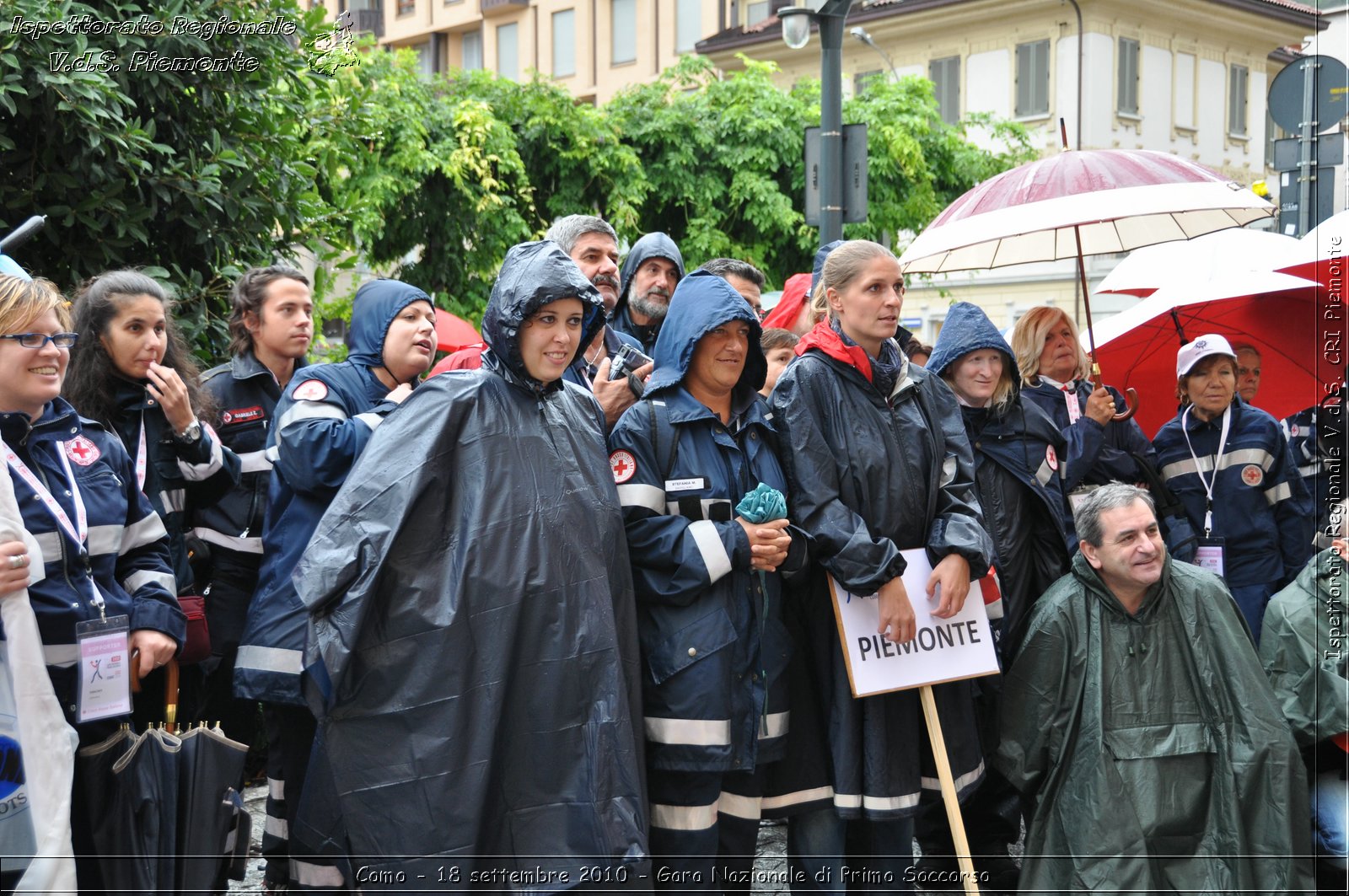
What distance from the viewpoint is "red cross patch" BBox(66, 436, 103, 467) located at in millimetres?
4074

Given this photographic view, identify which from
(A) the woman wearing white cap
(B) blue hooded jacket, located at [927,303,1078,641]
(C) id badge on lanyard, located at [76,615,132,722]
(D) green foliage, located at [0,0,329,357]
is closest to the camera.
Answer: (C) id badge on lanyard, located at [76,615,132,722]

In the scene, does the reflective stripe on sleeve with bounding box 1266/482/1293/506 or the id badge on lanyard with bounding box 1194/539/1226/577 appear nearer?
the id badge on lanyard with bounding box 1194/539/1226/577

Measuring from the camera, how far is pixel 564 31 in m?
45.8

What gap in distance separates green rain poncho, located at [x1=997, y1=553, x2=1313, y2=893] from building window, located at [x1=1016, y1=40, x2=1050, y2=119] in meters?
29.9

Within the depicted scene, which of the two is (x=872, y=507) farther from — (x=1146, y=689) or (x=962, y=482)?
(x=1146, y=689)

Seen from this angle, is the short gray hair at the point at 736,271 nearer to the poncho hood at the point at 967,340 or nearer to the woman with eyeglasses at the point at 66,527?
the poncho hood at the point at 967,340

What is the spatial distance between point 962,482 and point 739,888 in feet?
5.52

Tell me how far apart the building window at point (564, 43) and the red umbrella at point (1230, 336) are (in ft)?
129

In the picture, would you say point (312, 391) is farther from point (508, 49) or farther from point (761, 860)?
point (508, 49)

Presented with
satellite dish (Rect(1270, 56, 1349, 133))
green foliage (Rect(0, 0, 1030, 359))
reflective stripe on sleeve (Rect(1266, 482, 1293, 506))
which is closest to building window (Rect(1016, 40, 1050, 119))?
green foliage (Rect(0, 0, 1030, 359))

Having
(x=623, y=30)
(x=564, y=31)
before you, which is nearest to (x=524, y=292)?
(x=623, y=30)

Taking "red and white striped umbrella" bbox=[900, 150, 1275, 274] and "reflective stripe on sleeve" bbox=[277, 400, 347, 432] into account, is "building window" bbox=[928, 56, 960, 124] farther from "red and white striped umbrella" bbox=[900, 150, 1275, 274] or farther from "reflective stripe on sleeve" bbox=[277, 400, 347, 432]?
"reflective stripe on sleeve" bbox=[277, 400, 347, 432]

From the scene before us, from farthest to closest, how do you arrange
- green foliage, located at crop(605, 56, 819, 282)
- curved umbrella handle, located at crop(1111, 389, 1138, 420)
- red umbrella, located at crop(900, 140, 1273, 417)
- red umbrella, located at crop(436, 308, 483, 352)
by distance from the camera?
green foliage, located at crop(605, 56, 819, 282) < red umbrella, located at crop(436, 308, 483, 352) < curved umbrella handle, located at crop(1111, 389, 1138, 420) < red umbrella, located at crop(900, 140, 1273, 417)

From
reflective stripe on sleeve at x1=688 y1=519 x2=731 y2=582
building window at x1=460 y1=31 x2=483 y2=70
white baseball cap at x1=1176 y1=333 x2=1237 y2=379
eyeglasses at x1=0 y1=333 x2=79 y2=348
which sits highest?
building window at x1=460 y1=31 x2=483 y2=70
